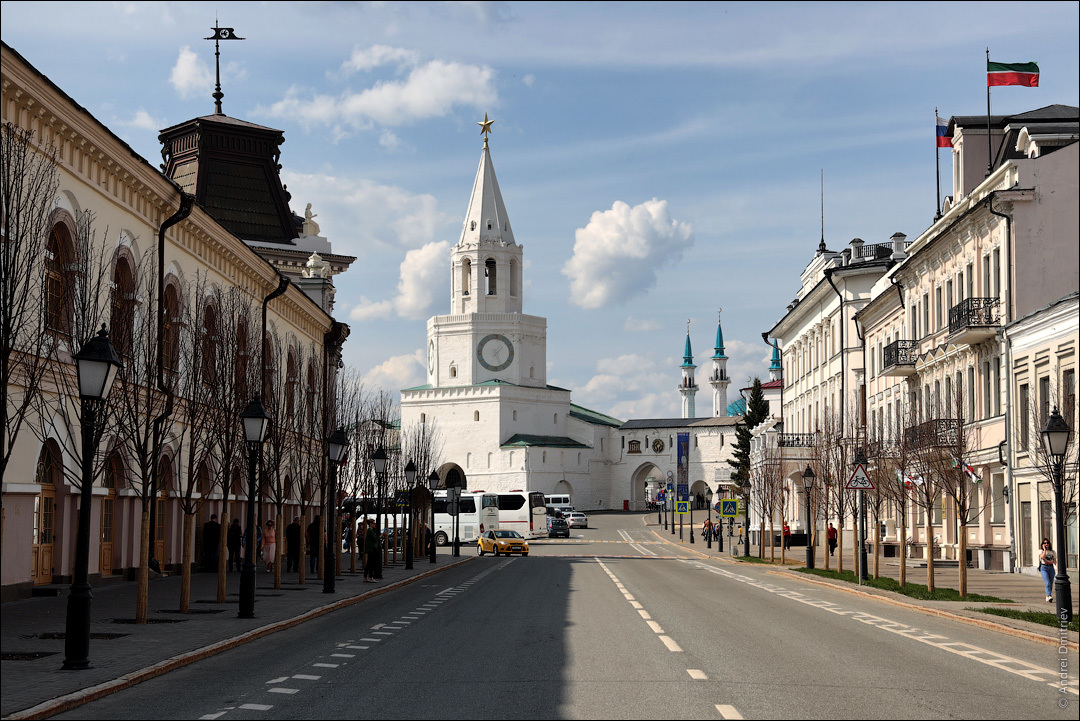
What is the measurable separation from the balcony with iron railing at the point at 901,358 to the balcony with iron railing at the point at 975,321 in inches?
302

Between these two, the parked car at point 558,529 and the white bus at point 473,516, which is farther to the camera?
the parked car at point 558,529

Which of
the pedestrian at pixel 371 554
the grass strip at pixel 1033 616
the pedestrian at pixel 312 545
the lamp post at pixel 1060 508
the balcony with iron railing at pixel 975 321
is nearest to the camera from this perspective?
the lamp post at pixel 1060 508

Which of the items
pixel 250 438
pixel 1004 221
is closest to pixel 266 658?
pixel 250 438

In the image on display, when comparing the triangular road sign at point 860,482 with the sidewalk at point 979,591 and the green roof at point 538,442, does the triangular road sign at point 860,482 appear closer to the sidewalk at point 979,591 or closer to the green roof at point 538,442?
the sidewalk at point 979,591

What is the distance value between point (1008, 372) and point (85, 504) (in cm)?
2981

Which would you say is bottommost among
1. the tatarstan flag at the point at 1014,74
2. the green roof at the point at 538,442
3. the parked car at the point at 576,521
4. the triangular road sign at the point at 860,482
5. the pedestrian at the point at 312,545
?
the parked car at the point at 576,521

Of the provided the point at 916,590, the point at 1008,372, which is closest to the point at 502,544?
the point at 1008,372

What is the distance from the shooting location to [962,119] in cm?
4312

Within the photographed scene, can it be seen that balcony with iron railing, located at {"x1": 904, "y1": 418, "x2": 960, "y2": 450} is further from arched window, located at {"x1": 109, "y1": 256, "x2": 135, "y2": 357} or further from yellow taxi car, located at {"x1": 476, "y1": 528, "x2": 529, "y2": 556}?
yellow taxi car, located at {"x1": 476, "y1": 528, "x2": 529, "y2": 556}

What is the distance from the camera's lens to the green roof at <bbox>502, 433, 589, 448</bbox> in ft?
430

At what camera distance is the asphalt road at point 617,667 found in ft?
35.0

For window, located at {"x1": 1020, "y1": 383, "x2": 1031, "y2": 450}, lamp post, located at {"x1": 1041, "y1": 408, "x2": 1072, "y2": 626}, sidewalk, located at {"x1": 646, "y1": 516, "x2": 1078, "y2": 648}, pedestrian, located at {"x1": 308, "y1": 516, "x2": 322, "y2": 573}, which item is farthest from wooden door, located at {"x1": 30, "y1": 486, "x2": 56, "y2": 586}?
window, located at {"x1": 1020, "y1": 383, "x2": 1031, "y2": 450}

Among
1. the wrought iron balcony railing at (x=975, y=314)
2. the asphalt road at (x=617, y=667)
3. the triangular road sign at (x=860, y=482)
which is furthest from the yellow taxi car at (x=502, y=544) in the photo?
the asphalt road at (x=617, y=667)

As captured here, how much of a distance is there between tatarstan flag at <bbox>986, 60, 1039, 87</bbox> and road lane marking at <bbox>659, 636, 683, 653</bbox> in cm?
2582
